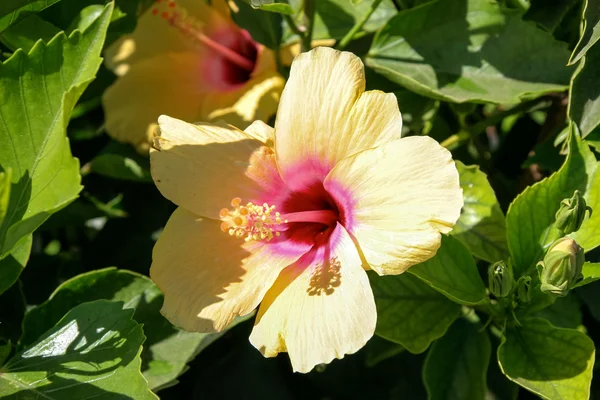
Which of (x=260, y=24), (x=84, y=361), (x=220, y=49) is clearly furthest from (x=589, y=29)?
(x=84, y=361)

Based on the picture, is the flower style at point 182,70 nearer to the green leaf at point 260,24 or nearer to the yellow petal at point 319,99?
the green leaf at point 260,24

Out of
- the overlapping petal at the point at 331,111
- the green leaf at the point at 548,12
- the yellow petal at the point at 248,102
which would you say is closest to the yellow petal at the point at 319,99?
the overlapping petal at the point at 331,111

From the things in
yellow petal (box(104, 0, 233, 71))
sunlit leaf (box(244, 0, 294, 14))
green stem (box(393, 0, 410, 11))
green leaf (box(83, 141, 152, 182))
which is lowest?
green leaf (box(83, 141, 152, 182))

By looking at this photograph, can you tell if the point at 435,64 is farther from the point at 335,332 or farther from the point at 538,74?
the point at 335,332

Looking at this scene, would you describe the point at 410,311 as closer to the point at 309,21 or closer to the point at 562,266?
the point at 562,266

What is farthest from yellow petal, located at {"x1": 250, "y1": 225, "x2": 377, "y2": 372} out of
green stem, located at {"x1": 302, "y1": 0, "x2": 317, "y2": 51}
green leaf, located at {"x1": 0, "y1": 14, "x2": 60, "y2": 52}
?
green leaf, located at {"x1": 0, "y1": 14, "x2": 60, "y2": 52}

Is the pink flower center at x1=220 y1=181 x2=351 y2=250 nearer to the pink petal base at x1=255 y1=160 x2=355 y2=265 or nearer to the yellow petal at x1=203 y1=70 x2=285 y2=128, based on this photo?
the pink petal base at x1=255 y1=160 x2=355 y2=265
